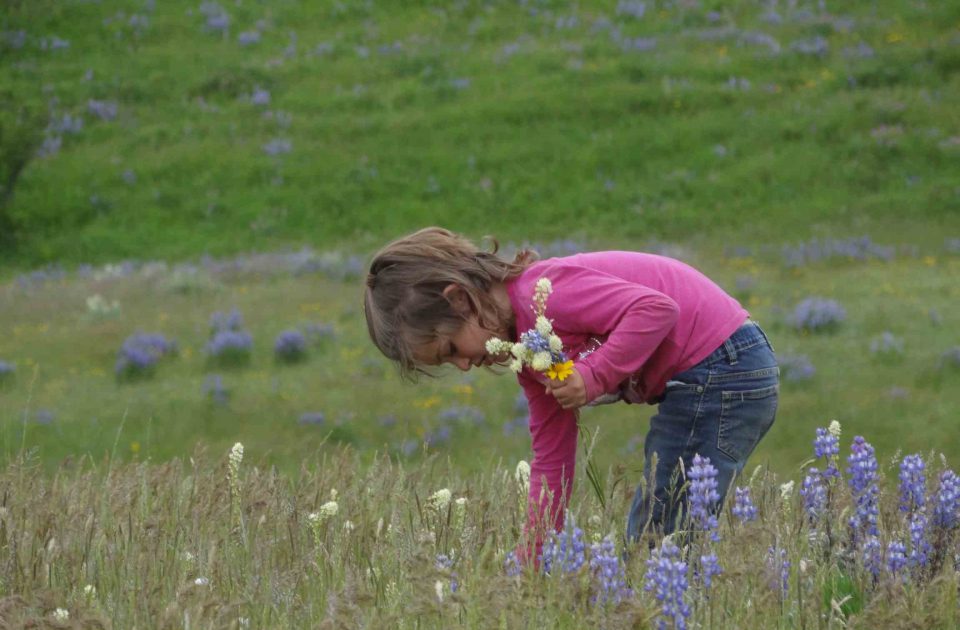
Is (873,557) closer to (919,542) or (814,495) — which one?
(919,542)

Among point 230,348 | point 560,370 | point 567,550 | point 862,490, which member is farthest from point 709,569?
point 230,348

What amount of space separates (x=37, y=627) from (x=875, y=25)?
884 inches

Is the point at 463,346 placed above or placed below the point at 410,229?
above

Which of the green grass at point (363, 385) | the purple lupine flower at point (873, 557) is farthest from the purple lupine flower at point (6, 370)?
the purple lupine flower at point (873, 557)

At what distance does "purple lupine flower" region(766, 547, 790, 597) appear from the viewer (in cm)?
287

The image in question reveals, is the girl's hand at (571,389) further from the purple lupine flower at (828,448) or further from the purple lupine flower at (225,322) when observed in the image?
the purple lupine flower at (225,322)

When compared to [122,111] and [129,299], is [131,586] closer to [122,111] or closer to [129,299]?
[129,299]

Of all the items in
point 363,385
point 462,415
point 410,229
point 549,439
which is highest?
point 549,439

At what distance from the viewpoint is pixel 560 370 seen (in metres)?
3.49

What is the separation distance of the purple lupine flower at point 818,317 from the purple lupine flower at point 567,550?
9.11m

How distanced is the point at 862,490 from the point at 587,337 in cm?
107

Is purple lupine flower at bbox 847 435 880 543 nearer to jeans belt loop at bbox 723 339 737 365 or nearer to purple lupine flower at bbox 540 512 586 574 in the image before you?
jeans belt loop at bbox 723 339 737 365

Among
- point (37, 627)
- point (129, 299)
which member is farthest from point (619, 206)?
point (37, 627)

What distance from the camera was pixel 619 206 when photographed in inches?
733
